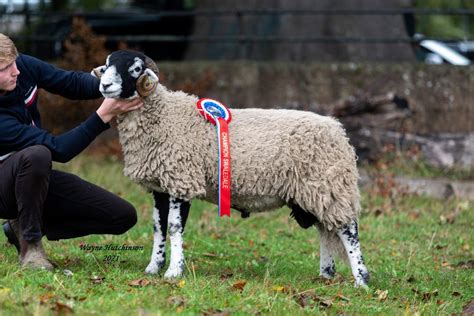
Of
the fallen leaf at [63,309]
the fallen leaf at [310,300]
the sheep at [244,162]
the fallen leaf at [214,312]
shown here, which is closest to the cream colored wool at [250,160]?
the sheep at [244,162]

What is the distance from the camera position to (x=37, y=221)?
504cm

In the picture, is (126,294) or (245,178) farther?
Result: (245,178)

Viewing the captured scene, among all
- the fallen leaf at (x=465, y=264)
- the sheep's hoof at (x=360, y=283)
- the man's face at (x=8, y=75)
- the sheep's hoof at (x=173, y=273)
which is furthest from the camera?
the fallen leaf at (x=465, y=264)

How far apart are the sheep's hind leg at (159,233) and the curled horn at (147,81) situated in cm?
71

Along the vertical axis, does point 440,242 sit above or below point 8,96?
below

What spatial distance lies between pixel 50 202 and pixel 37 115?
0.58 m

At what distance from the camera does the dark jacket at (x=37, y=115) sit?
493cm

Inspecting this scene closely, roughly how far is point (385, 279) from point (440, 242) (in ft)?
→ 5.56

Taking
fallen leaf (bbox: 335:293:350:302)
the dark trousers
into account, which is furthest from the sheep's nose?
fallen leaf (bbox: 335:293:350:302)

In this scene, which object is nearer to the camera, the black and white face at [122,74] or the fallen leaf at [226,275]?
the black and white face at [122,74]

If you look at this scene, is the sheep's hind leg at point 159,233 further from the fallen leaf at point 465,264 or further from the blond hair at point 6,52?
the fallen leaf at point 465,264

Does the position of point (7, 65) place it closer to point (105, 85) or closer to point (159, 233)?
point (105, 85)

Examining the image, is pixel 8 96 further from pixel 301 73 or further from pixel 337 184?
pixel 301 73

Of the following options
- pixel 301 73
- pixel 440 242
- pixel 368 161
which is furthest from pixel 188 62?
pixel 440 242
